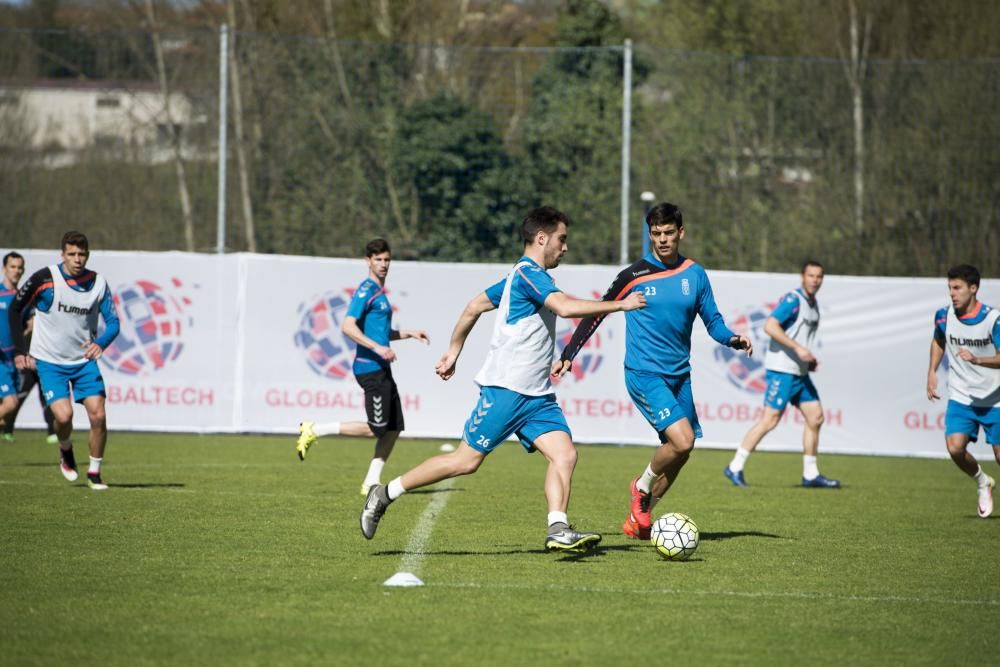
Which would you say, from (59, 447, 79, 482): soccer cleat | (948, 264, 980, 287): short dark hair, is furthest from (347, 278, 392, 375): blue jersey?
(948, 264, 980, 287): short dark hair

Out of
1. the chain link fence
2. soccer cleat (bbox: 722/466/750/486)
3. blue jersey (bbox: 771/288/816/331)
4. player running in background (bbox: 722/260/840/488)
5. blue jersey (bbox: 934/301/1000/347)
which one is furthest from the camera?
the chain link fence

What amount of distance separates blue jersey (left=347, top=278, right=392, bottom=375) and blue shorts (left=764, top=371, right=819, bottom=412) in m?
4.70

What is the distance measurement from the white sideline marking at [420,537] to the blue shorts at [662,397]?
6.12 ft

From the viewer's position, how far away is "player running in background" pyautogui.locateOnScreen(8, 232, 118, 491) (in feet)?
40.8

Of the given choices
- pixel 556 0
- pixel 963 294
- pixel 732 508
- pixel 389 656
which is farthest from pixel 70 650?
pixel 556 0

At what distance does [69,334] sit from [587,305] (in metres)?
6.07

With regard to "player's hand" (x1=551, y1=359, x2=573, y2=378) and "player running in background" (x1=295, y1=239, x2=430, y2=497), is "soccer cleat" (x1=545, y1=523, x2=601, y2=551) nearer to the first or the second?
"player's hand" (x1=551, y1=359, x2=573, y2=378)

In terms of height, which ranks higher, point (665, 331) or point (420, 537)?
point (665, 331)

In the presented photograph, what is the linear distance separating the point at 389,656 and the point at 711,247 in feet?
60.0

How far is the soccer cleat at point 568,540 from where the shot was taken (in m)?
8.70

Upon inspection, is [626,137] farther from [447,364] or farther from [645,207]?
[447,364]

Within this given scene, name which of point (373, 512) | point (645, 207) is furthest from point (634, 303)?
point (645, 207)

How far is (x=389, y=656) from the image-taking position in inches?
239

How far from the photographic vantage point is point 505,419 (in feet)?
29.0
